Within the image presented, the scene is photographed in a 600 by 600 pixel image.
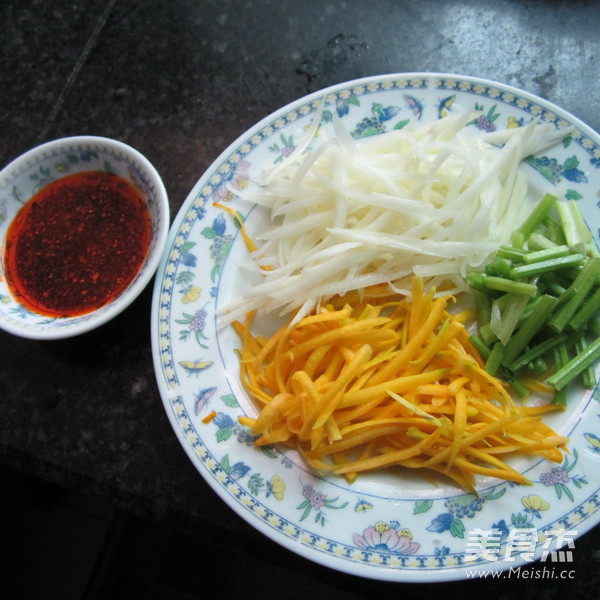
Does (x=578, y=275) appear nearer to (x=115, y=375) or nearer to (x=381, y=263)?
(x=381, y=263)

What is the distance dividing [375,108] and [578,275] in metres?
0.75

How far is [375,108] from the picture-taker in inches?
64.5

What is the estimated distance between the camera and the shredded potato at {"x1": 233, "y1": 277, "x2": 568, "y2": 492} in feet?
4.23

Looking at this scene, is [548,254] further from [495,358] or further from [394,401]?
[394,401]

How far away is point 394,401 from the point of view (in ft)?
4.41

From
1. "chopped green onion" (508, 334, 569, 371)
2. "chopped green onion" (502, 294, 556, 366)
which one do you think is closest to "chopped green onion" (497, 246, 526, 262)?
"chopped green onion" (502, 294, 556, 366)

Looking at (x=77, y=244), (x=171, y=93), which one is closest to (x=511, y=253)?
(x=77, y=244)

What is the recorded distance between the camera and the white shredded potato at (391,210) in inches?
57.5

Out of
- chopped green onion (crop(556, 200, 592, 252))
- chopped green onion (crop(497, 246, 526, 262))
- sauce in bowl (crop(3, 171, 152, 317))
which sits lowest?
sauce in bowl (crop(3, 171, 152, 317))

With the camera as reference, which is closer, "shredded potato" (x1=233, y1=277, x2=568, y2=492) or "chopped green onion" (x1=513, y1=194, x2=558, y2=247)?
"shredded potato" (x1=233, y1=277, x2=568, y2=492)

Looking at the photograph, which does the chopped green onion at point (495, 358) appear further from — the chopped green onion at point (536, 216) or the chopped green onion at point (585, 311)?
the chopped green onion at point (536, 216)

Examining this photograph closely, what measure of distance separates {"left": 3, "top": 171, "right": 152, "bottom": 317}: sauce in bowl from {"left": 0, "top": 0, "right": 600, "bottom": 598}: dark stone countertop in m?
0.17

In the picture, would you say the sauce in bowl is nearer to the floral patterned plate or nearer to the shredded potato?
the floral patterned plate

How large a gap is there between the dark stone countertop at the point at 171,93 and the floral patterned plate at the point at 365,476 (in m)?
0.23
